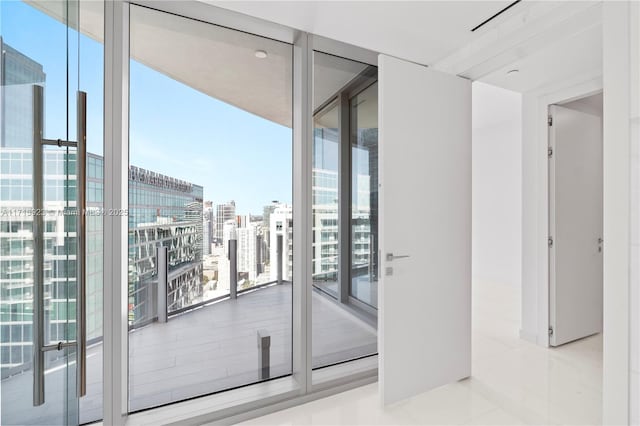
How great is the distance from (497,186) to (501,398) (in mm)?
4019

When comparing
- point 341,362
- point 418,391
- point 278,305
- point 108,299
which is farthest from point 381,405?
Answer: point 108,299

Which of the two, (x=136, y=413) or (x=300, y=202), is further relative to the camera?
(x=300, y=202)

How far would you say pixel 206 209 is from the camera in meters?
2.00

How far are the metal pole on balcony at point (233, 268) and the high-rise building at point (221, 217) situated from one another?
0.27 ft

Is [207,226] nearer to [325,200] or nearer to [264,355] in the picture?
[325,200]

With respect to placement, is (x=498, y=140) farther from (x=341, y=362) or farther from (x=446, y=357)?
(x=341, y=362)

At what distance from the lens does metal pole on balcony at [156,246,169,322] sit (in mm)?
1895

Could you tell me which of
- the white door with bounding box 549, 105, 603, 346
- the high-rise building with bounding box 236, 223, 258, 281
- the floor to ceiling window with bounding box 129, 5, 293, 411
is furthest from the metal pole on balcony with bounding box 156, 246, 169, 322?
the white door with bounding box 549, 105, 603, 346

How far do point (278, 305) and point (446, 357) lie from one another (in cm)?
121

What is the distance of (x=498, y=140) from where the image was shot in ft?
17.2

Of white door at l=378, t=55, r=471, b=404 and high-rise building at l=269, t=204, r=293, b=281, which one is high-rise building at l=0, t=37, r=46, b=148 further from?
white door at l=378, t=55, r=471, b=404

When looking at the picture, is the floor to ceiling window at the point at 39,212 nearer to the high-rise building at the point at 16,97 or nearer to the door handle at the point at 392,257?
the high-rise building at the point at 16,97
